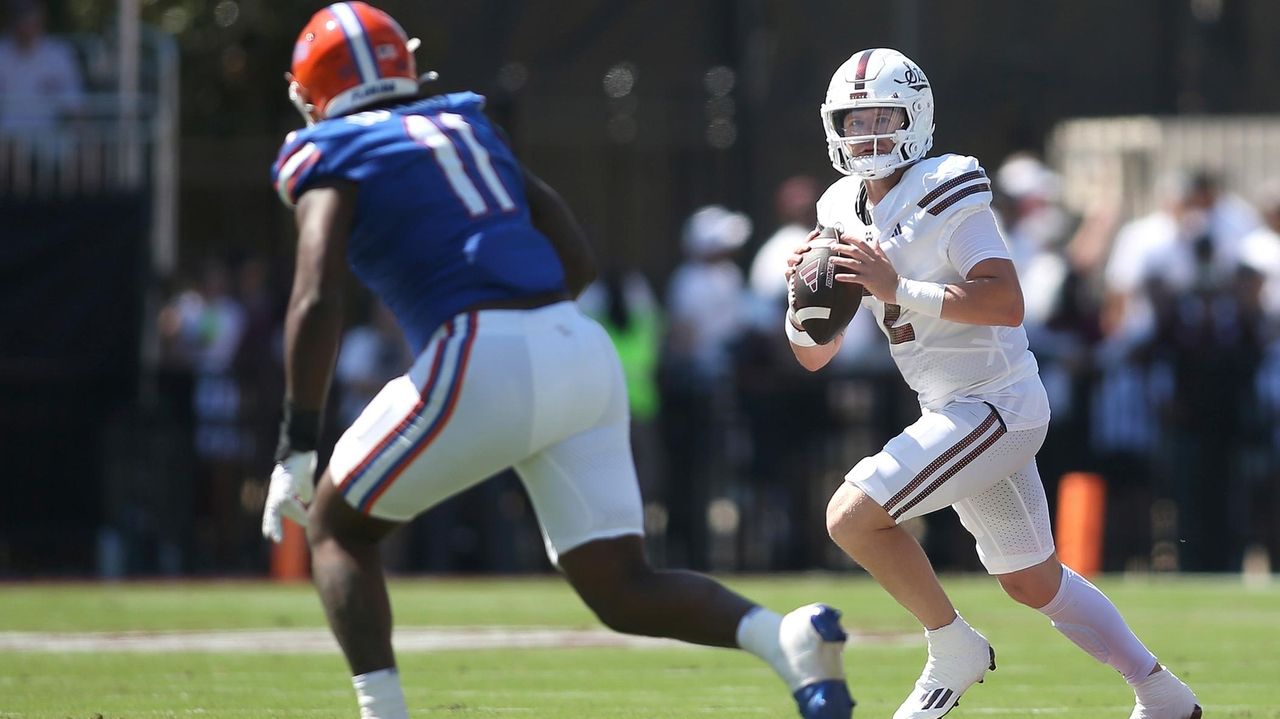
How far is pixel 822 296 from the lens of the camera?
21.0 feet

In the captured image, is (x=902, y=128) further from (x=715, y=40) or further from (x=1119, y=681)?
(x=715, y=40)

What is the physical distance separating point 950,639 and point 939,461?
52 centimetres

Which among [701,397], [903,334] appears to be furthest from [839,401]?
[903,334]

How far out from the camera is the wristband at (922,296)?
20.3ft

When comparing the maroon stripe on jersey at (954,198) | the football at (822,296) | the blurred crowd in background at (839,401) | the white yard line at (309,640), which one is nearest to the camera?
the maroon stripe on jersey at (954,198)

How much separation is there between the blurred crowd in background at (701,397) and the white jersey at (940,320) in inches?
292

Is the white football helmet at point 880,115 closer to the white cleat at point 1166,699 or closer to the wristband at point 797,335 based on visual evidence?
the wristband at point 797,335

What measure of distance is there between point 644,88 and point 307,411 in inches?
532

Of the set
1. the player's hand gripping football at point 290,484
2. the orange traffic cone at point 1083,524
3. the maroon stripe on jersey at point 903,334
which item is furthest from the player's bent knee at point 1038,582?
the orange traffic cone at point 1083,524

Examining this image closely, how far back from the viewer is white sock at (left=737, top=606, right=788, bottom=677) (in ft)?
17.8

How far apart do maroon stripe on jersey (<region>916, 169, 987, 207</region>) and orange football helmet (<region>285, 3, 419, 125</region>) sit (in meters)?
1.49

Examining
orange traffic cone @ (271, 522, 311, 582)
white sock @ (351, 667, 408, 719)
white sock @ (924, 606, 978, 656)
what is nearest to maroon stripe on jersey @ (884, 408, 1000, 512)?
white sock @ (924, 606, 978, 656)

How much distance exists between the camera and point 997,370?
645 centimetres

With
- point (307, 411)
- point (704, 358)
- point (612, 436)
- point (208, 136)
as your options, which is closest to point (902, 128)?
point (612, 436)
